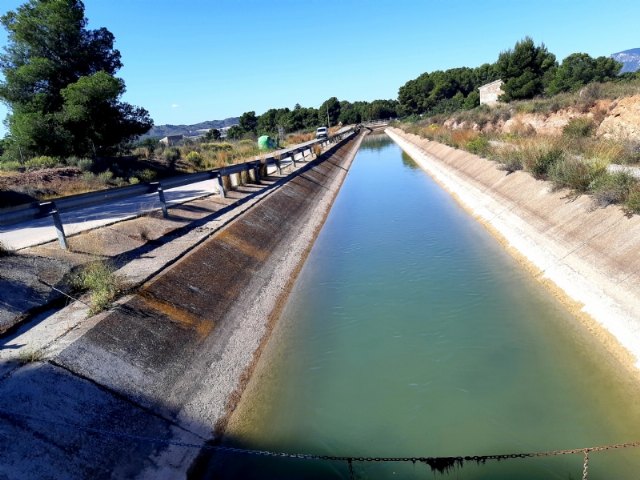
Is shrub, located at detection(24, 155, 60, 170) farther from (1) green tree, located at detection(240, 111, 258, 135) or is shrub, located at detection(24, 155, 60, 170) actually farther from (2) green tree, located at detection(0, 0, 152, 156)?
(1) green tree, located at detection(240, 111, 258, 135)

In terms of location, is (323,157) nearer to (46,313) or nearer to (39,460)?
(46,313)

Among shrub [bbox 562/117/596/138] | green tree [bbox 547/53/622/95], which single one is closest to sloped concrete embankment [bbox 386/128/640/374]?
shrub [bbox 562/117/596/138]

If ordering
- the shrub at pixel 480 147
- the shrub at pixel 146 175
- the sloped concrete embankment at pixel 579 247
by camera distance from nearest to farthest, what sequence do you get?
the sloped concrete embankment at pixel 579 247 < the shrub at pixel 480 147 < the shrub at pixel 146 175

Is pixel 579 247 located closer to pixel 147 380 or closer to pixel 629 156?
pixel 629 156

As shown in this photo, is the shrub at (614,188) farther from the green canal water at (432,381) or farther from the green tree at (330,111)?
the green tree at (330,111)

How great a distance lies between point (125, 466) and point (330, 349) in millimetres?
4374

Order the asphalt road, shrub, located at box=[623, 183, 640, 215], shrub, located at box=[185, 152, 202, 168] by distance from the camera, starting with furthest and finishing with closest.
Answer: shrub, located at box=[185, 152, 202, 168]
the asphalt road
shrub, located at box=[623, 183, 640, 215]

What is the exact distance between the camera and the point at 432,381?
7.10m

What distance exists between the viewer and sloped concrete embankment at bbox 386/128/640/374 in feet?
25.8

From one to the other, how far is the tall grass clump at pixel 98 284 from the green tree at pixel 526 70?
55363 millimetres

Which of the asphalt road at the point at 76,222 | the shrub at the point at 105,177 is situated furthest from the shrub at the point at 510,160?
the shrub at the point at 105,177

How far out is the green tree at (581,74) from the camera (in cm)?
4878

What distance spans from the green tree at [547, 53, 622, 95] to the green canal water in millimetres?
45182

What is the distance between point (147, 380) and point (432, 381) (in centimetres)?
442
